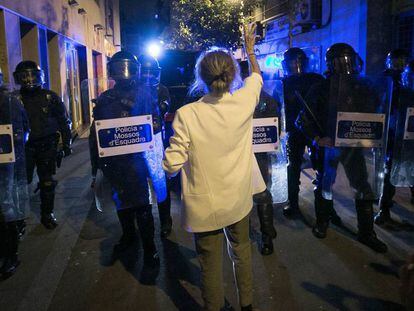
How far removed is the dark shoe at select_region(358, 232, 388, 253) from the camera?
3.89 m

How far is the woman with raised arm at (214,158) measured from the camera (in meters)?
2.40

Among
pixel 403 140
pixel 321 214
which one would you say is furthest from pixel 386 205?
pixel 321 214

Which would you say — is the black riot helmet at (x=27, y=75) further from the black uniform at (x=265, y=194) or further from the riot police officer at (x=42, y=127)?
the black uniform at (x=265, y=194)

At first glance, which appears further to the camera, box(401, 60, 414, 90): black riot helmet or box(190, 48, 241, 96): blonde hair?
box(401, 60, 414, 90): black riot helmet

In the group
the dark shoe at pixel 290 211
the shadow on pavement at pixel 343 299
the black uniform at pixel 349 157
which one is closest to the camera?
the shadow on pavement at pixel 343 299

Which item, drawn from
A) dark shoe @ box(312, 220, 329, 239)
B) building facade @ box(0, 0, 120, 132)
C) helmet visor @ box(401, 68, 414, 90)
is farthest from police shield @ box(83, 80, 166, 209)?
helmet visor @ box(401, 68, 414, 90)

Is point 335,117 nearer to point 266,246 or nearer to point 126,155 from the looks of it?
point 266,246

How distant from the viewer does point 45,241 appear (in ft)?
14.8

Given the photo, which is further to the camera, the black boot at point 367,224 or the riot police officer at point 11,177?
the black boot at point 367,224

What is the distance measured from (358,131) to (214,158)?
75.7 inches

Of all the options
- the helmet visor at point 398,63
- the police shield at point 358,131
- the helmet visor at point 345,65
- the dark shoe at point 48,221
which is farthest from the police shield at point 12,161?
the helmet visor at point 398,63

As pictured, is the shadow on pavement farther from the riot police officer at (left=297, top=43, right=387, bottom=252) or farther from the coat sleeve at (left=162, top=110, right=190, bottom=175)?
the coat sleeve at (left=162, top=110, right=190, bottom=175)

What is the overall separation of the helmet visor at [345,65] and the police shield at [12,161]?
293 cm

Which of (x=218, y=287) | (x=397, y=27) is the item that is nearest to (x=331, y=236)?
(x=218, y=287)
